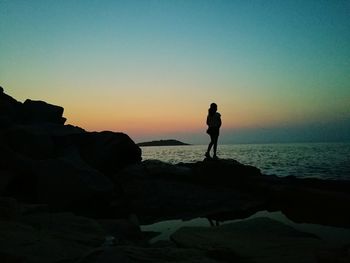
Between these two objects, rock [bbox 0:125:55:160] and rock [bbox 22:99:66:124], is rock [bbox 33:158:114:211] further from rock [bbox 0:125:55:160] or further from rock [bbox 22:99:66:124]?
rock [bbox 22:99:66:124]

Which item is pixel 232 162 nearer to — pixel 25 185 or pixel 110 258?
pixel 25 185

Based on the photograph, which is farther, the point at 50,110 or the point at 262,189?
the point at 50,110

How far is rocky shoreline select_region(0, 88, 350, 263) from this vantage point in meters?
5.94

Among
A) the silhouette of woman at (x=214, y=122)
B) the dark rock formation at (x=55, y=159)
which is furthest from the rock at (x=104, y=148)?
the silhouette of woman at (x=214, y=122)

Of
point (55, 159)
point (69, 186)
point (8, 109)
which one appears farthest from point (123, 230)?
point (8, 109)

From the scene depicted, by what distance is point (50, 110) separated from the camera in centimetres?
1942

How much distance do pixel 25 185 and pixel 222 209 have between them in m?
7.09

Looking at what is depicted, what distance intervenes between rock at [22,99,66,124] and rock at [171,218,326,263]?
13224 millimetres

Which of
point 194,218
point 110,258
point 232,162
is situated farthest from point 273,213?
point 110,258

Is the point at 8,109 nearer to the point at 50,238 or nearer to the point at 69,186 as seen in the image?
the point at 69,186

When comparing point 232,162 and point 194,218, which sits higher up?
point 232,162

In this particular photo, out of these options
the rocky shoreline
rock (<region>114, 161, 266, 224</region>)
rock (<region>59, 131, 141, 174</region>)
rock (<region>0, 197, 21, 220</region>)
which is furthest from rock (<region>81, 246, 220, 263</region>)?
rock (<region>59, 131, 141, 174</region>)

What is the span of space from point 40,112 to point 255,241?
15185mm

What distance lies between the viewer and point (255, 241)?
7309 mm
